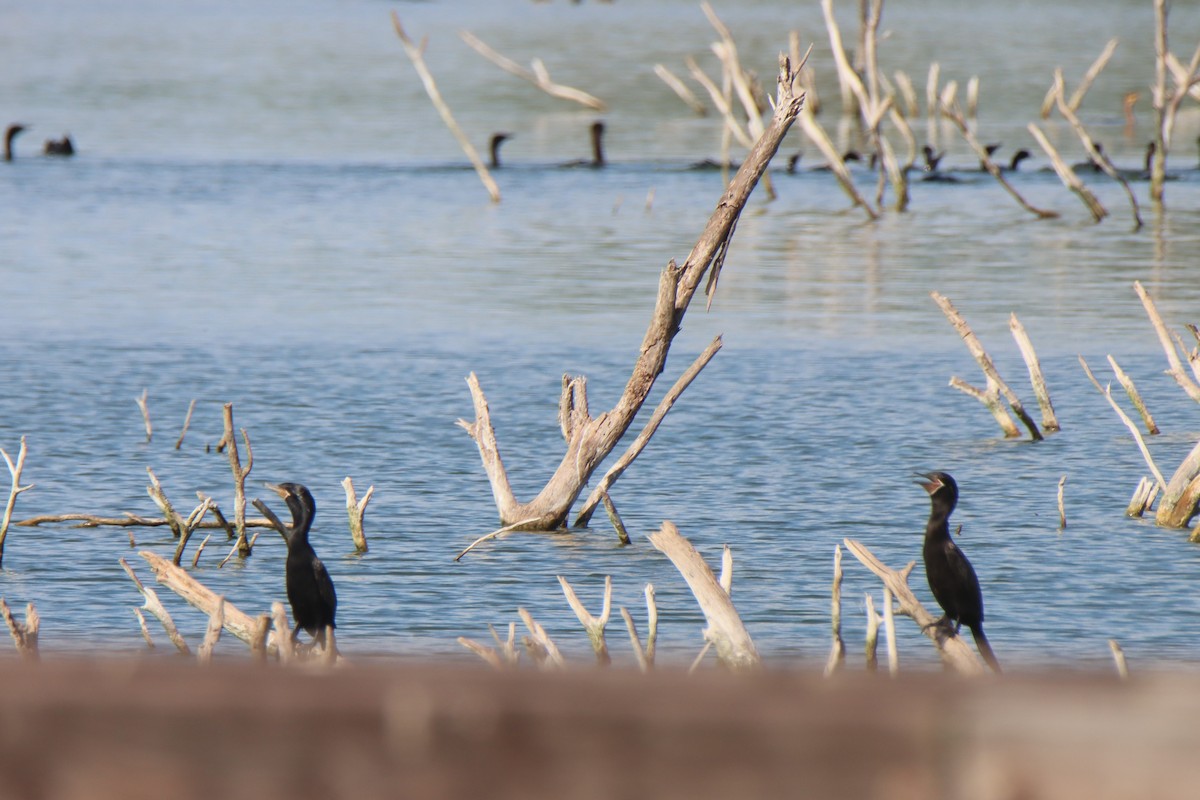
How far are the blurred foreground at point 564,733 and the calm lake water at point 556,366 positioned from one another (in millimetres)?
5841

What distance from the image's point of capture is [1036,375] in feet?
44.7

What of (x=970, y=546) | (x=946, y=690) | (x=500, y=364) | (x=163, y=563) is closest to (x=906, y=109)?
(x=500, y=364)

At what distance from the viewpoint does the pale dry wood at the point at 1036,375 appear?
13.2 metres

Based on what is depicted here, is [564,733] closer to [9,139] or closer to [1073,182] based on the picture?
[1073,182]

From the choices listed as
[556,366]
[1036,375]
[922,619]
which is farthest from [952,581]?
[556,366]

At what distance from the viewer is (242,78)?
62.1 metres

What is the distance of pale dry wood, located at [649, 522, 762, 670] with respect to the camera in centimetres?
674

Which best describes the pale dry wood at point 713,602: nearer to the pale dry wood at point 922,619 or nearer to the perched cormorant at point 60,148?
the pale dry wood at point 922,619

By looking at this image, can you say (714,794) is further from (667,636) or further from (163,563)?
(667,636)

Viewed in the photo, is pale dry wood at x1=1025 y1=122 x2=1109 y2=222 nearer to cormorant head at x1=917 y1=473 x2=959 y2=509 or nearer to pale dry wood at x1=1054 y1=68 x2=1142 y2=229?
pale dry wood at x1=1054 y1=68 x2=1142 y2=229

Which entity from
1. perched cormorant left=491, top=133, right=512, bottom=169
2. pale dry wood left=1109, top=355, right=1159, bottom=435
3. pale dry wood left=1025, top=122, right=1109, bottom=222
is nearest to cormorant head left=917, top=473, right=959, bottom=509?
pale dry wood left=1109, top=355, right=1159, bottom=435

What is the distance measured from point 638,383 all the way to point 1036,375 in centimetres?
459

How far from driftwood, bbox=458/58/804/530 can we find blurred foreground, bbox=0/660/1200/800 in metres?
7.95

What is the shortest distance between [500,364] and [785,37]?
6238 cm
